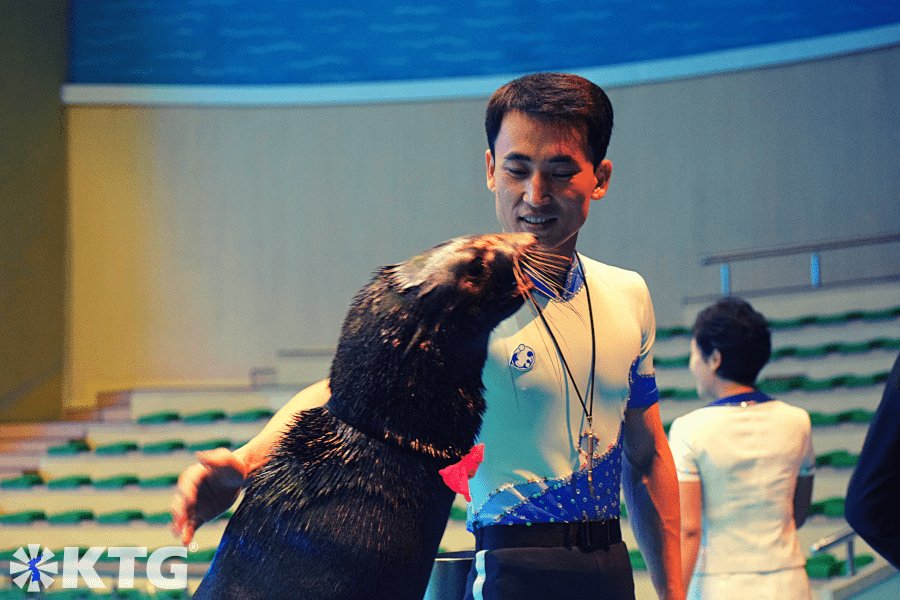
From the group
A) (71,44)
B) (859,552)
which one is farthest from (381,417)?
(71,44)

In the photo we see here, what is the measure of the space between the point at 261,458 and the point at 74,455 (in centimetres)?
772

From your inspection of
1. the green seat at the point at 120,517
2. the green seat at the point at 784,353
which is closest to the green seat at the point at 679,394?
the green seat at the point at 784,353

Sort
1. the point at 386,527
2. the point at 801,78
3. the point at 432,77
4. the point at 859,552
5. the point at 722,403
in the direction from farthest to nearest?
the point at 432,77
the point at 801,78
the point at 859,552
the point at 722,403
the point at 386,527

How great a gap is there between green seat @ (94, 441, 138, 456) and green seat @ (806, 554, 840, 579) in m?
5.31

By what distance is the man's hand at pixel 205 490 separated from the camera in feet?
3.66

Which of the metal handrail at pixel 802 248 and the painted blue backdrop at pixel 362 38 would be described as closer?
the metal handrail at pixel 802 248

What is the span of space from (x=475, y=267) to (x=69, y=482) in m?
7.29

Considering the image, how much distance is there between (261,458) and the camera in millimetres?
1246

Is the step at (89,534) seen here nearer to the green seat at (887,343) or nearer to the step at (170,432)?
the step at (170,432)

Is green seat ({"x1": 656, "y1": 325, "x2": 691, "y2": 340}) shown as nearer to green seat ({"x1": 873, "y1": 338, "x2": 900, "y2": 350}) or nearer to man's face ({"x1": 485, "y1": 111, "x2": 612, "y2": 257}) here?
green seat ({"x1": 873, "y1": 338, "x2": 900, "y2": 350})

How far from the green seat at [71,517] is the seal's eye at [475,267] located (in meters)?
6.87

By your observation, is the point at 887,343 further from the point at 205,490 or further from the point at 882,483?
the point at 205,490

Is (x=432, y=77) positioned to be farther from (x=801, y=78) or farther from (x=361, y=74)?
(x=801, y=78)

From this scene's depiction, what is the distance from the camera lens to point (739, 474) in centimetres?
255
